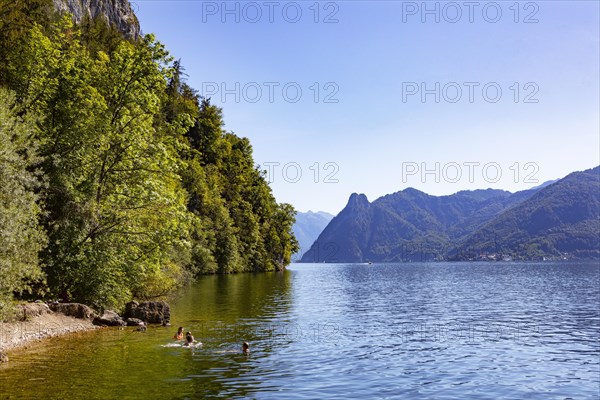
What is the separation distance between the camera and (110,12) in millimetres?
130000

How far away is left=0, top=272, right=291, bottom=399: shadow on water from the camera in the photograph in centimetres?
2181

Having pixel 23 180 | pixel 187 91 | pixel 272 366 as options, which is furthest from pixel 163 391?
pixel 187 91

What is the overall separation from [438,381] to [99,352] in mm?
19249

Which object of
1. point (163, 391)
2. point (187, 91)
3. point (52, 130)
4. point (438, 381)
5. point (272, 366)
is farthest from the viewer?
point (187, 91)

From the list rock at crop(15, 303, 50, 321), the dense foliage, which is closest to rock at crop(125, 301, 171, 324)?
the dense foliage

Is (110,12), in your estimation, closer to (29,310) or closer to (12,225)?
(29,310)

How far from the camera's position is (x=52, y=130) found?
40.5 meters

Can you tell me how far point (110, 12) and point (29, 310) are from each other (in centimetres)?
11586

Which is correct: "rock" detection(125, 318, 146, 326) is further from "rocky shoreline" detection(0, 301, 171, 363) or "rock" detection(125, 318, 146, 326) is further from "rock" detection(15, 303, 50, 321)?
"rock" detection(15, 303, 50, 321)

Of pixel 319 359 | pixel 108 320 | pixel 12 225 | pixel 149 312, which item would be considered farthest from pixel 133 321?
pixel 319 359

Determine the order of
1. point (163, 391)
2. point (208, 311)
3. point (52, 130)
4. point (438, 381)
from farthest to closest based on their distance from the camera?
1. point (208, 311)
2. point (52, 130)
3. point (438, 381)
4. point (163, 391)

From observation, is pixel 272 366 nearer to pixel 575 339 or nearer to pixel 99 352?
pixel 99 352

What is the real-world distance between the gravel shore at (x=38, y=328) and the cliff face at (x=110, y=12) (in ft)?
256

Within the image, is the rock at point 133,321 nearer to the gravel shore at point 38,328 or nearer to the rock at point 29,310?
the gravel shore at point 38,328
